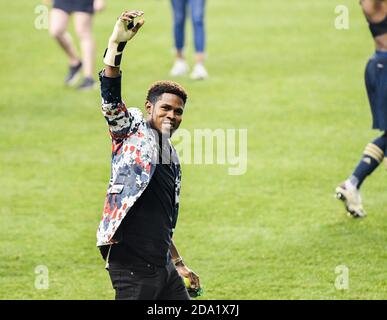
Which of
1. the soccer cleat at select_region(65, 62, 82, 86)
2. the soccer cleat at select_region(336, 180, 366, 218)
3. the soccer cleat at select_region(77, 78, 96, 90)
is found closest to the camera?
the soccer cleat at select_region(336, 180, 366, 218)

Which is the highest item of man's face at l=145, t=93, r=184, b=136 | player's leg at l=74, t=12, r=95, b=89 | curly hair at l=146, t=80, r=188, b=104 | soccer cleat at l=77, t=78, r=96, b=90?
player's leg at l=74, t=12, r=95, b=89

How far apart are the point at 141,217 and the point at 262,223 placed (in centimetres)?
415

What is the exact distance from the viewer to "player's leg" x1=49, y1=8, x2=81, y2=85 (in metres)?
15.6

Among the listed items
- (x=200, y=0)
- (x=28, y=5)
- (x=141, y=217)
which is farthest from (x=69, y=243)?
(x=28, y=5)

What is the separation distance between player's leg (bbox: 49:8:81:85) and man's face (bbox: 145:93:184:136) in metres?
9.31

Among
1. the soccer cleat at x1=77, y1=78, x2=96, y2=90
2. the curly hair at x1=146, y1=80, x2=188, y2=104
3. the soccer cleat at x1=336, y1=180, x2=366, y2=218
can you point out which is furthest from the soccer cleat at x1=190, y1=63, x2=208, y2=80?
the curly hair at x1=146, y1=80, x2=188, y2=104

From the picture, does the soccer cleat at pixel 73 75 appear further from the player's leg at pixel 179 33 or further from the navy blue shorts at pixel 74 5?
the player's leg at pixel 179 33

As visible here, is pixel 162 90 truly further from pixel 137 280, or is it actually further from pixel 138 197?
pixel 137 280

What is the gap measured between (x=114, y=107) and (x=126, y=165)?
A: 1.24 feet

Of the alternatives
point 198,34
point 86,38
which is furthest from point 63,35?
point 198,34

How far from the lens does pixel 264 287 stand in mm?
8695

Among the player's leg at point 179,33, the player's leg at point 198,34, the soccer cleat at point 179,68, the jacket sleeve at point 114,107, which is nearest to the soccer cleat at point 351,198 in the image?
the jacket sleeve at point 114,107

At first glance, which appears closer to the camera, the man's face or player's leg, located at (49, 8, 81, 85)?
the man's face

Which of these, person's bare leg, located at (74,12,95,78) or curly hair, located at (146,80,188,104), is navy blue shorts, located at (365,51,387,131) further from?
person's bare leg, located at (74,12,95,78)
